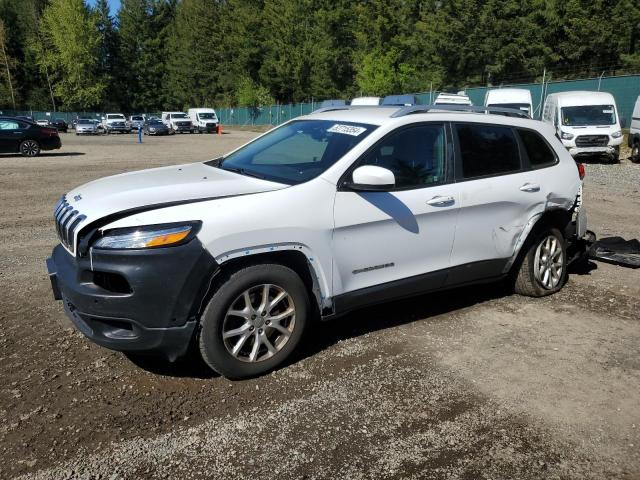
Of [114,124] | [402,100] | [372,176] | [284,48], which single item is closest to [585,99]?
[402,100]

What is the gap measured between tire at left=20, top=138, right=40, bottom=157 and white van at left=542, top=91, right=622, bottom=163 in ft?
61.2

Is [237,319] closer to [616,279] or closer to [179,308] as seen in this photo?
[179,308]

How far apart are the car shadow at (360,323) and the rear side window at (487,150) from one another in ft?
4.27

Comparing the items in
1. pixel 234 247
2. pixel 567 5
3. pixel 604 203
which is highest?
pixel 567 5

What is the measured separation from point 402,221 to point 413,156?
555 millimetres

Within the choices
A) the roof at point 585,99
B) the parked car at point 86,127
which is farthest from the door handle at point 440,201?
the parked car at point 86,127

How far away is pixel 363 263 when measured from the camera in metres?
3.89

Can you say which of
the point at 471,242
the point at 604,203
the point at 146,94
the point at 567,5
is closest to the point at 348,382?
the point at 471,242

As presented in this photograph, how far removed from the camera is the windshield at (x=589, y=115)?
17562 millimetres

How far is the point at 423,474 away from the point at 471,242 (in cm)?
222

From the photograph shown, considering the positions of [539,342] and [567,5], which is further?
[567,5]

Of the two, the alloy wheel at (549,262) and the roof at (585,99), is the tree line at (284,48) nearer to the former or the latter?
the roof at (585,99)

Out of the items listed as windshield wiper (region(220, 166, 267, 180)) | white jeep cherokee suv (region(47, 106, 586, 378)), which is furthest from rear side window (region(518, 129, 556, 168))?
windshield wiper (region(220, 166, 267, 180))

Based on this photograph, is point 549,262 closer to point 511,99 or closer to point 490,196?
point 490,196
